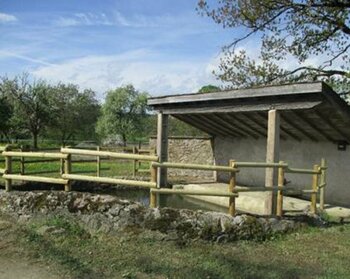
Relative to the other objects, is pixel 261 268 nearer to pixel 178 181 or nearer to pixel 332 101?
pixel 332 101

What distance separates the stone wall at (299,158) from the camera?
11664 millimetres

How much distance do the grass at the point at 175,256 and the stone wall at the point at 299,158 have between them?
4.73m

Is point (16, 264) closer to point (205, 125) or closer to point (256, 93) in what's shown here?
point (256, 93)

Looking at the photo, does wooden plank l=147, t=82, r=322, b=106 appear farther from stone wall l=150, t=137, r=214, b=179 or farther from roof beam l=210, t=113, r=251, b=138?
stone wall l=150, t=137, r=214, b=179

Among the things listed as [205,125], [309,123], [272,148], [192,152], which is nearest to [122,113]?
[192,152]

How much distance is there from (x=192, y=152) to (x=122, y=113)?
100 feet

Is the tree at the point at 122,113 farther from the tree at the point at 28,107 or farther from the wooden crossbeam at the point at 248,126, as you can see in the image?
the wooden crossbeam at the point at 248,126

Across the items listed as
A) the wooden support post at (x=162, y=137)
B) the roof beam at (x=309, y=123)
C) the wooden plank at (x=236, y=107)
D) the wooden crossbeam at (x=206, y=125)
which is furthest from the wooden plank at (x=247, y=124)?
the wooden support post at (x=162, y=137)

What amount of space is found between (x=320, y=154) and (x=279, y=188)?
15.8 ft

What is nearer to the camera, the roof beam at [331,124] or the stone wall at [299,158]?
the roof beam at [331,124]

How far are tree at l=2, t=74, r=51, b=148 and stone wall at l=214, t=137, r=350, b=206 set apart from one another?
24554 mm

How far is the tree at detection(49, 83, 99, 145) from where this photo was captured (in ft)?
137

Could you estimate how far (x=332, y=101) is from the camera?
8766mm

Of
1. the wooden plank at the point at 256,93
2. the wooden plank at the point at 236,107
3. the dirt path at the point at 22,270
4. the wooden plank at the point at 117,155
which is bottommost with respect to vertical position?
the dirt path at the point at 22,270
